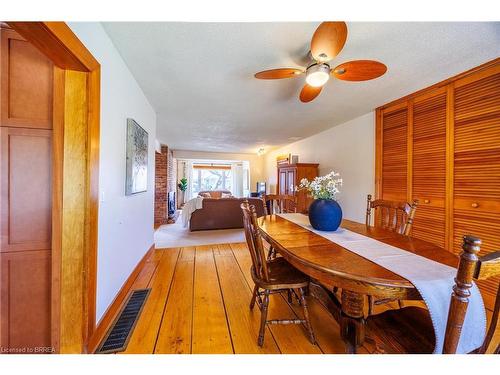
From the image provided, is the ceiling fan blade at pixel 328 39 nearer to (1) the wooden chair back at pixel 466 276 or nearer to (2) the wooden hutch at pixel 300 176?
(1) the wooden chair back at pixel 466 276

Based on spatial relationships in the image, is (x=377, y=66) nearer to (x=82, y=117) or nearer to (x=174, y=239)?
(x=82, y=117)

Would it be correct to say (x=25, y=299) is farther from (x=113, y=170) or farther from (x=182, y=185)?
(x=182, y=185)

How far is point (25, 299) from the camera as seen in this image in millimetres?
1230

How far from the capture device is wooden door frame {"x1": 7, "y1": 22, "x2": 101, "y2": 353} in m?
1.21

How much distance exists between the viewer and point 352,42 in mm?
1522

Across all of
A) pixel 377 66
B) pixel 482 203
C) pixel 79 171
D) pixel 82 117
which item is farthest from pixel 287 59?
pixel 482 203

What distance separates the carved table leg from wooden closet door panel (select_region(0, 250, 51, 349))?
1813 mm

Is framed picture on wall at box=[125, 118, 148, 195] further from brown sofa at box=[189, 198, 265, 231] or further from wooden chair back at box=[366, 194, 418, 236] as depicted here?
wooden chair back at box=[366, 194, 418, 236]

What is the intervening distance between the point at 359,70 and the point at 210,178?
8224mm

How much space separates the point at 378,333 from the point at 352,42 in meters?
1.88

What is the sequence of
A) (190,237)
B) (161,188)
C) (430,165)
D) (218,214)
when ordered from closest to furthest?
(430,165), (190,237), (218,214), (161,188)

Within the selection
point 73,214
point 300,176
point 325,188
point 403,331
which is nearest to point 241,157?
point 300,176

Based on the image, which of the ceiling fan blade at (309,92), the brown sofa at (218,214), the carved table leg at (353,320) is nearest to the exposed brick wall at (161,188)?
the brown sofa at (218,214)

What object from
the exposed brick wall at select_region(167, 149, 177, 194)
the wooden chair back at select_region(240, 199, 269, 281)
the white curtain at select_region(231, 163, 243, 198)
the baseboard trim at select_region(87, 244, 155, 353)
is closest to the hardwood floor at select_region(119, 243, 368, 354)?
the baseboard trim at select_region(87, 244, 155, 353)
